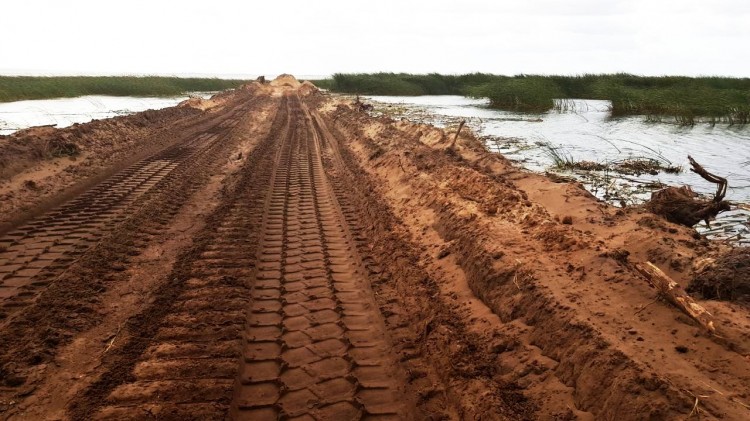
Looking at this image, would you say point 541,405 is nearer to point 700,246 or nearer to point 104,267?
point 700,246

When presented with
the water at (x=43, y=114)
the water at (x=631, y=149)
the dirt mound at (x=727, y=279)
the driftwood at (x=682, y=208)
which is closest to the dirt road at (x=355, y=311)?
the dirt mound at (x=727, y=279)

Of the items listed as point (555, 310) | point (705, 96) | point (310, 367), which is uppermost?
point (705, 96)

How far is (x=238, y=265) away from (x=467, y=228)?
110 inches

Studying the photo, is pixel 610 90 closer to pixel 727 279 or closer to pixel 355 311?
pixel 727 279

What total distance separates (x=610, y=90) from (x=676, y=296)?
28042 millimetres

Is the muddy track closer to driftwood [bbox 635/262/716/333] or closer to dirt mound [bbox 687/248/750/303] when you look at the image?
driftwood [bbox 635/262/716/333]

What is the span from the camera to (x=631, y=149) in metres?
14.8

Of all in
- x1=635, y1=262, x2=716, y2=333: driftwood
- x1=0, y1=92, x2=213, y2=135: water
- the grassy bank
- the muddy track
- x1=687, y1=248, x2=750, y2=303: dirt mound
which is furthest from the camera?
the grassy bank

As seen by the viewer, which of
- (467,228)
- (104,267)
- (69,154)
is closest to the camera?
(104,267)

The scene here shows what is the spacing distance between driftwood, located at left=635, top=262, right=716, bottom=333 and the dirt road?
0.08 m

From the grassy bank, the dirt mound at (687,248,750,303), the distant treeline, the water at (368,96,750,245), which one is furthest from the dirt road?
the grassy bank

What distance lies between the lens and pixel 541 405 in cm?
297

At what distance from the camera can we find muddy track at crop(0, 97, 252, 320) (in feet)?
15.3

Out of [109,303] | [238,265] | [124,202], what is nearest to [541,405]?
[238,265]
